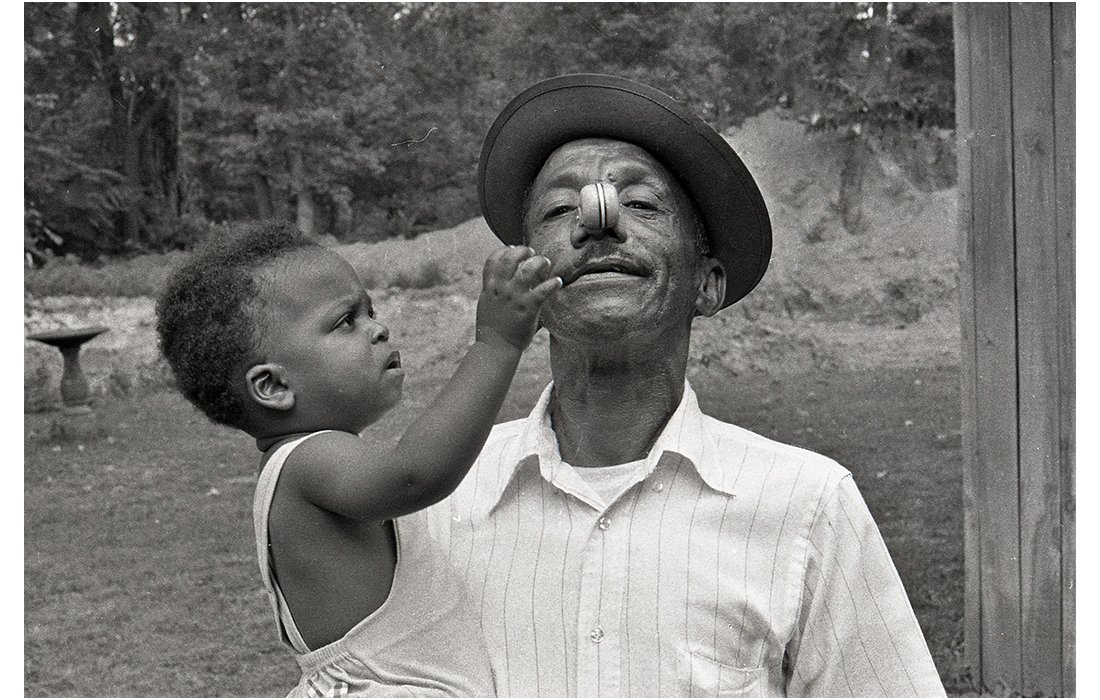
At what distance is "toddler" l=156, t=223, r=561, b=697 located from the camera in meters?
2.00

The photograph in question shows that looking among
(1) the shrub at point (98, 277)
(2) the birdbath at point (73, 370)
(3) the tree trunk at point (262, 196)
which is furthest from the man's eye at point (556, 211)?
(2) the birdbath at point (73, 370)

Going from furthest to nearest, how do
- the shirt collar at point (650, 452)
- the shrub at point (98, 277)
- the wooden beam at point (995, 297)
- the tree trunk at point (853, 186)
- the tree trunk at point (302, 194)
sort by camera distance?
the tree trunk at point (853, 186) → the shrub at point (98, 277) → the tree trunk at point (302, 194) → the wooden beam at point (995, 297) → the shirt collar at point (650, 452)

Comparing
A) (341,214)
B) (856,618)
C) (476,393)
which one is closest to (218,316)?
(476,393)

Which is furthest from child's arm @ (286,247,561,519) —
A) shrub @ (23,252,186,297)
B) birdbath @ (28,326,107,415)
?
birdbath @ (28,326,107,415)

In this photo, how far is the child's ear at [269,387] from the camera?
2037 millimetres

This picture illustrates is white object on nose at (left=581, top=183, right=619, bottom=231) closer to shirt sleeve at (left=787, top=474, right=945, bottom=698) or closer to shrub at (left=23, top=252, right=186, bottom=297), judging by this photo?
shirt sleeve at (left=787, top=474, right=945, bottom=698)

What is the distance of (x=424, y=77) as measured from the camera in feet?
18.1

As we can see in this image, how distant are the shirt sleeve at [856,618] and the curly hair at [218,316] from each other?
104 cm

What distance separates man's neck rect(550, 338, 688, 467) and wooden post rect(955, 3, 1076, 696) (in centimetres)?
273

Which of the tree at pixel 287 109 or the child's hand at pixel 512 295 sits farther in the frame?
the tree at pixel 287 109

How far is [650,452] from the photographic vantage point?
7.54ft

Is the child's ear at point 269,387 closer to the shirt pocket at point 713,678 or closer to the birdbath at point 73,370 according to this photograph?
the shirt pocket at point 713,678

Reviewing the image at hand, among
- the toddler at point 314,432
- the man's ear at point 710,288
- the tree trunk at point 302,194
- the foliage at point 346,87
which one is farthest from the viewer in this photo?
the foliage at point 346,87

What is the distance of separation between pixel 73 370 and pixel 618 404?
14.0 feet
